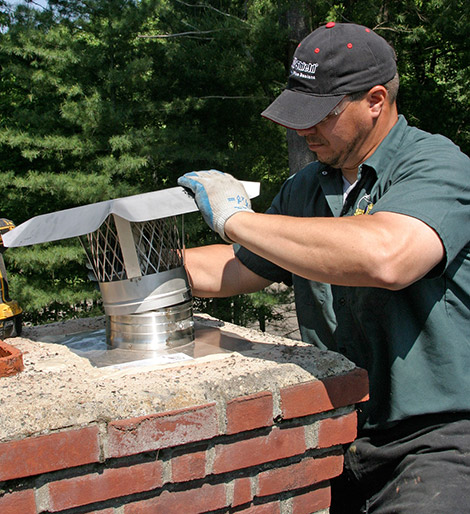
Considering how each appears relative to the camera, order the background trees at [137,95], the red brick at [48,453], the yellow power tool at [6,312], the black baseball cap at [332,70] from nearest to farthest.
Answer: the red brick at [48,453] → the black baseball cap at [332,70] → the yellow power tool at [6,312] → the background trees at [137,95]

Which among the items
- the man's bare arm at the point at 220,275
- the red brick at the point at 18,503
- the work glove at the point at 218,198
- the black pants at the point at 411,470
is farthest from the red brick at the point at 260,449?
the man's bare arm at the point at 220,275

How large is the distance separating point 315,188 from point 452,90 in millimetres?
7464

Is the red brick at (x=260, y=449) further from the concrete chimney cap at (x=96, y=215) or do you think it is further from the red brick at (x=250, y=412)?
the concrete chimney cap at (x=96, y=215)

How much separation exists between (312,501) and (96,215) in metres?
1.16

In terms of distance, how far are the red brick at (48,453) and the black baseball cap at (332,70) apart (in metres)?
1.24

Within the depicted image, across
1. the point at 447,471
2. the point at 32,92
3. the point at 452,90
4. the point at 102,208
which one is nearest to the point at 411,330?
the point at 447,471

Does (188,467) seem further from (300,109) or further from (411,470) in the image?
(300,109)

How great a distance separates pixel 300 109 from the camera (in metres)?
2.13

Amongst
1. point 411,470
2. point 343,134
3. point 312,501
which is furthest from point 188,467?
point 343,134

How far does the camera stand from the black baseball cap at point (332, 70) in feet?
6.77

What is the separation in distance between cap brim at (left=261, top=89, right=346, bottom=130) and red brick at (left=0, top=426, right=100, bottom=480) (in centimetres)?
123

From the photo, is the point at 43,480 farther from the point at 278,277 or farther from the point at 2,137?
the point at 2,137

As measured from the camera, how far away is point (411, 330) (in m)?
1.89

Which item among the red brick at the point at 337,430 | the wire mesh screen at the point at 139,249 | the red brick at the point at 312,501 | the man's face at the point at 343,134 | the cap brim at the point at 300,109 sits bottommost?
the red brick at the point at 312,501
